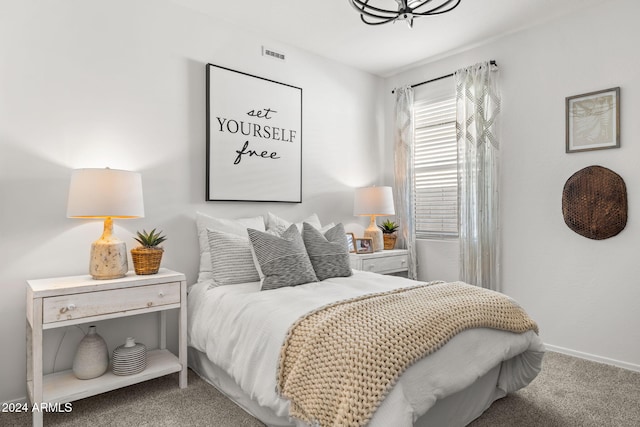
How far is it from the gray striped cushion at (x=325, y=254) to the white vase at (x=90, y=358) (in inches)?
54.0

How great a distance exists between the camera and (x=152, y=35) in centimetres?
272

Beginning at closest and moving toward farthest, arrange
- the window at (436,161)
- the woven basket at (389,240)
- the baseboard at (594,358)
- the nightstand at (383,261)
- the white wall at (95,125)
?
the white wall at (95,125) < the baseboard at (594,358) < the nightstand at (383,261) < the window at (436,161) < the woven basket at (389,240)

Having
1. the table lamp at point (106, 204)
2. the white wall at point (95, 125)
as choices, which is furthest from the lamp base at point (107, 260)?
the white wall at point (95, 125)

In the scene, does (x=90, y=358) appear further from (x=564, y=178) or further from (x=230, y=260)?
(x=564, y=178)

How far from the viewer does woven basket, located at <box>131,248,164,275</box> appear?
2348 mm

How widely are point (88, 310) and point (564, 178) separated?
3368mm

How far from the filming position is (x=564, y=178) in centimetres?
301

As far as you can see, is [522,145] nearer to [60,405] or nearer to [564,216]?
[564,216]

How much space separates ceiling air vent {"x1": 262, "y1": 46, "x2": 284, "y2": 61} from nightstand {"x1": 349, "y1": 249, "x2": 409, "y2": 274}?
1866 millimetres

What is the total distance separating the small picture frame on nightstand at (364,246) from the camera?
11.8ft

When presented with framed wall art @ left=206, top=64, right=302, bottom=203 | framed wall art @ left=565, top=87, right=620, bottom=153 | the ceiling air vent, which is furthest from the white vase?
framed wall art @ left=565, top=87, right=620, bottom=153

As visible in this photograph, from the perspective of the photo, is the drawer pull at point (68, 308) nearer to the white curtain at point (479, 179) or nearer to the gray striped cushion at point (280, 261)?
the gray striped cushion at point (280, 261)

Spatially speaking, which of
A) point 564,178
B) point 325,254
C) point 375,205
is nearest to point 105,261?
point 325,254

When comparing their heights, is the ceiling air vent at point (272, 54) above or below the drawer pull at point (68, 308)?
above
